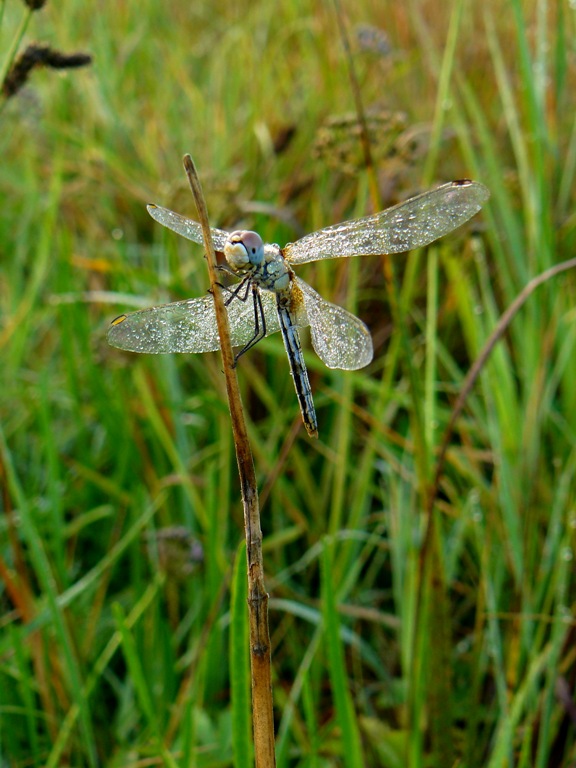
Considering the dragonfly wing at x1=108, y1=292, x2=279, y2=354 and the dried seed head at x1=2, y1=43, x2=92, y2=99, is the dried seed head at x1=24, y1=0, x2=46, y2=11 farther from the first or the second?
the dragonfly wing at x1=108, y1=292, x2=279, y2=354

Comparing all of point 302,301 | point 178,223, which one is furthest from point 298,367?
point 178,223

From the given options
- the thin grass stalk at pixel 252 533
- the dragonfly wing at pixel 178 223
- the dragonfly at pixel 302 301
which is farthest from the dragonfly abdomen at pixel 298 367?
the thin grass stalk at pixel 252 533

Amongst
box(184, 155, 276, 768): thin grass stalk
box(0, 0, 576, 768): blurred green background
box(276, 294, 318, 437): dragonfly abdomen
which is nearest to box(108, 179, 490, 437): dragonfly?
box(276, 294, 318, 437): dragonfly abdomen

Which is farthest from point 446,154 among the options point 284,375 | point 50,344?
point 50,344

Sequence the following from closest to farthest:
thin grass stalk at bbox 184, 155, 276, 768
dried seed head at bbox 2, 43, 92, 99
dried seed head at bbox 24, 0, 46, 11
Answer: thin grass stalk at bbox 184, 155, 276, 768
dried seed head at bbox 24, 0, 46, 11
dried seed head at bbox 2, 43, 92, 99

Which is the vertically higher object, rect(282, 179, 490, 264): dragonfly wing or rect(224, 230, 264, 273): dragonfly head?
rect(282, 179, 490, 264): dragonfly wing

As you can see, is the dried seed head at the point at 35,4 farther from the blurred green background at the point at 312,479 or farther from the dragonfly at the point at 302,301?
the dragonfly at the point at 302,301
